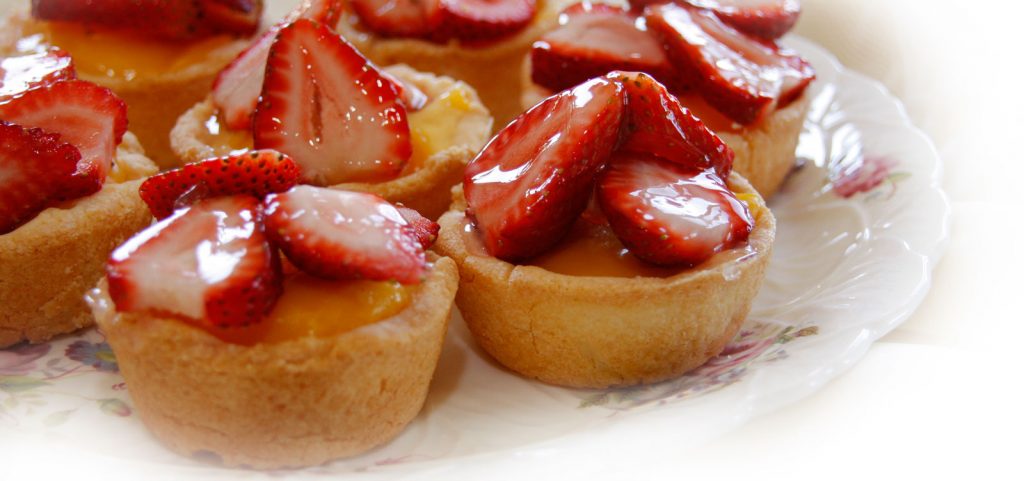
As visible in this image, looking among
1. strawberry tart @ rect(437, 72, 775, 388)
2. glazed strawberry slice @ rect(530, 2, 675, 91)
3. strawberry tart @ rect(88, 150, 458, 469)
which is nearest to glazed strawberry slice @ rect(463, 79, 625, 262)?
strawberry tart @ rect(437, 72, 775, 388)

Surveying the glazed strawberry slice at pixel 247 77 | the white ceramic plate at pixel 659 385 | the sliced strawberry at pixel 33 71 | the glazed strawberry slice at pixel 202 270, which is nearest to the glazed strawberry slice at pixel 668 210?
the white ceramic plate at pixel 659 385

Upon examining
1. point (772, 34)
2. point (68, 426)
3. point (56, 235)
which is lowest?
point (68, 426)

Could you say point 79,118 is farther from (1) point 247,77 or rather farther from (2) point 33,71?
(1) point 247,77

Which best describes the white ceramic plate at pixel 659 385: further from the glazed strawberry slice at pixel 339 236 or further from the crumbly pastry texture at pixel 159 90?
the crumbly pastry texture at pixel 159 90

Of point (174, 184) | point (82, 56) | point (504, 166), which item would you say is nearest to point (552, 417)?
point (504, 166)

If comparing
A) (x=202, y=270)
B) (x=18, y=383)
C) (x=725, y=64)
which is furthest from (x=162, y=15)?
(x=725, y=64)

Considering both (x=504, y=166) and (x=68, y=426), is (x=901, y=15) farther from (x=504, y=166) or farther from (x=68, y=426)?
(x=68, y=426)

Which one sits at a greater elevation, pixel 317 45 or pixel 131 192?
pixel 317 45

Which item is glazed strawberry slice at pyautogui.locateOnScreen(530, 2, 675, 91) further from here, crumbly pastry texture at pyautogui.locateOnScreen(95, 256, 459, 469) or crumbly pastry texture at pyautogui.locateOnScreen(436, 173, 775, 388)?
crumbly pastry texture at pyautogui.locateOnScreen(95, 256, 459, 469)
